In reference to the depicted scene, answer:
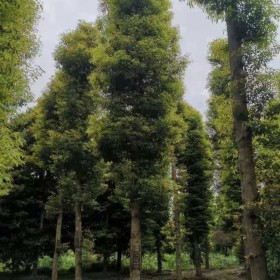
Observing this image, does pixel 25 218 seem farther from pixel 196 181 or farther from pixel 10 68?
pixel 10 68

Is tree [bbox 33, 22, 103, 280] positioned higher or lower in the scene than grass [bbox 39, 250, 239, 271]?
higher

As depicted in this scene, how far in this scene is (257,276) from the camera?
7656 mm

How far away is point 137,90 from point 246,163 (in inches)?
284

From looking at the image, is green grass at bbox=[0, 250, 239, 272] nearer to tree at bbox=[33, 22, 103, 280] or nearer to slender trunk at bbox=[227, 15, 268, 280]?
tree at bbox=[33, 22, 103, 280]

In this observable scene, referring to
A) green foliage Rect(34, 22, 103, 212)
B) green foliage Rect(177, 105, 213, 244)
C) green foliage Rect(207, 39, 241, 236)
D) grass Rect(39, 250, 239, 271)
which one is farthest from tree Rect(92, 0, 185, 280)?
grass Rect(39, 250, 239, 271)

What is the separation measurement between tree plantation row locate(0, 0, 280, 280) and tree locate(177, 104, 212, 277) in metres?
0.10

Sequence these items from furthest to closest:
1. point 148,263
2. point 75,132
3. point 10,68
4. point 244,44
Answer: point 148,263 < point 75,132 < point 244,44 < point 10,68

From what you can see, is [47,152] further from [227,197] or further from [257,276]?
[257,276]

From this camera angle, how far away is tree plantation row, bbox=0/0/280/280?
27.0ft

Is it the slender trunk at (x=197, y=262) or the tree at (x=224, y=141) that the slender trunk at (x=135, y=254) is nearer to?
the tree at (x=224, y=141)

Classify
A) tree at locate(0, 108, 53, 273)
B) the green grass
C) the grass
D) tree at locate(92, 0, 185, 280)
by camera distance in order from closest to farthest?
tree at locate(92, 0, 185, 280)
tree at locate(0, 108, 53, 273)
the green grass
the grass

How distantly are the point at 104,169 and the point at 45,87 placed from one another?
7.21 m

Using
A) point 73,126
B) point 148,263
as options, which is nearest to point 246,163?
point 73,126

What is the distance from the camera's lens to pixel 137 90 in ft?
47.9
